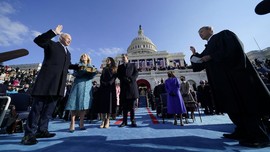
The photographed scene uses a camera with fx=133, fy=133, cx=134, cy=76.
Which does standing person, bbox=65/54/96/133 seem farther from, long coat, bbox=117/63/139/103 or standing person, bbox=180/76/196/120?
standing person, bbox=180/76/196/120

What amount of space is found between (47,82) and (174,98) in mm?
3666

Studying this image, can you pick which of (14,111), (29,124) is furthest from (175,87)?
(14,111)

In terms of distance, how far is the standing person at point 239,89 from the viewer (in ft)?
6.20

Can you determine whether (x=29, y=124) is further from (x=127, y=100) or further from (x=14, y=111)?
(x=127, y=100)

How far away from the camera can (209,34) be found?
277 cm

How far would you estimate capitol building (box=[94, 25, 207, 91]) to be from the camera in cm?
2857

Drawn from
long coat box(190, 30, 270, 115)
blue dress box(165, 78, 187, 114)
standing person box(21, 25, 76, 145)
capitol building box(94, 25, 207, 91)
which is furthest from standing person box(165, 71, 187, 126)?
capitol building box(94, 25, 207, 91)

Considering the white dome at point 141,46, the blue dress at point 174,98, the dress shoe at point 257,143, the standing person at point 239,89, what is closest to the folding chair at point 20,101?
the blue dress at point 174,98

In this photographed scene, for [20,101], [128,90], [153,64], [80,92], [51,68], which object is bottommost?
[20,101]

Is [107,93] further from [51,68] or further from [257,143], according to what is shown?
[257,143]

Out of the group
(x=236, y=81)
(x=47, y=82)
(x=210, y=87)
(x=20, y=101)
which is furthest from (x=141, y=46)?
(x=236, y=81)

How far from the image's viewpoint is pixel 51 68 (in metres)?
2.69

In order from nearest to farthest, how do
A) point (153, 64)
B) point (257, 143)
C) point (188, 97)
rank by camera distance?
point (257, 143) → point (188, 97) → point (153, 64)

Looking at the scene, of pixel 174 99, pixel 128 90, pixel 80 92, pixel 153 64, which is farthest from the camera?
pixel 153 64
